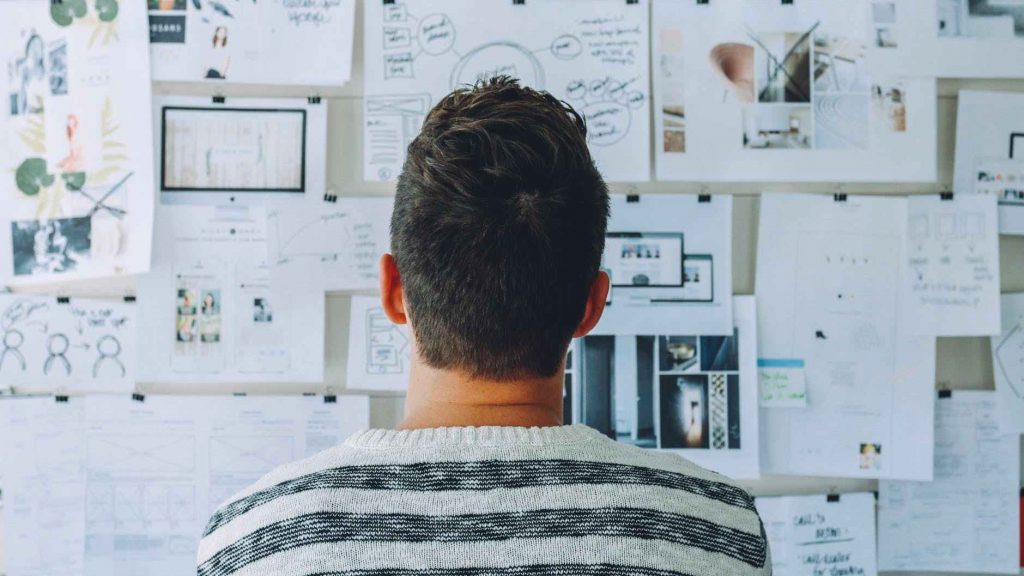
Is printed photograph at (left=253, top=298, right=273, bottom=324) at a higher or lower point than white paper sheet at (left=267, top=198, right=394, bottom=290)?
lower

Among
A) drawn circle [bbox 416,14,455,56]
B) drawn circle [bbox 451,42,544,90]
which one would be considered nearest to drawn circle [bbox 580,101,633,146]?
drawn circle [bbox 451,42,544,90]

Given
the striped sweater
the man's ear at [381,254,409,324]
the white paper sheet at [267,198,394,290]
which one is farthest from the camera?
the white paper sheet at [267,198,394,290]

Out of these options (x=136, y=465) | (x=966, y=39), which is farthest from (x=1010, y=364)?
(x=136, y=465)

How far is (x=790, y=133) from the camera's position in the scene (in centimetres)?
139

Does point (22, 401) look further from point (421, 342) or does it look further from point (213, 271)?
point (421, 342)

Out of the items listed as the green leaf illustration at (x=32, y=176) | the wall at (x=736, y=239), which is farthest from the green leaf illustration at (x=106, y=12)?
the green leaf illustration at (x=32, y=176)

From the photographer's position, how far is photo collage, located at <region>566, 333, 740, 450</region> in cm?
138

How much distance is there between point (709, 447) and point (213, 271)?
858mm

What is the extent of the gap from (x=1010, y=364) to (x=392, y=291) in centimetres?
116

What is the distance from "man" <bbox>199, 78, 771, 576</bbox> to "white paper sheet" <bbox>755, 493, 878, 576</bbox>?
29.8 inches

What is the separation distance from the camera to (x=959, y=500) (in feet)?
4.64

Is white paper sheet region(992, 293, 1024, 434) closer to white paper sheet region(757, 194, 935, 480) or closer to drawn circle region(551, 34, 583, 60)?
white paper sheet region(757, 194, 935, 480)

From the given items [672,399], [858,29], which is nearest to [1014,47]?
[858,29]

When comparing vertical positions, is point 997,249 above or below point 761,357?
above
